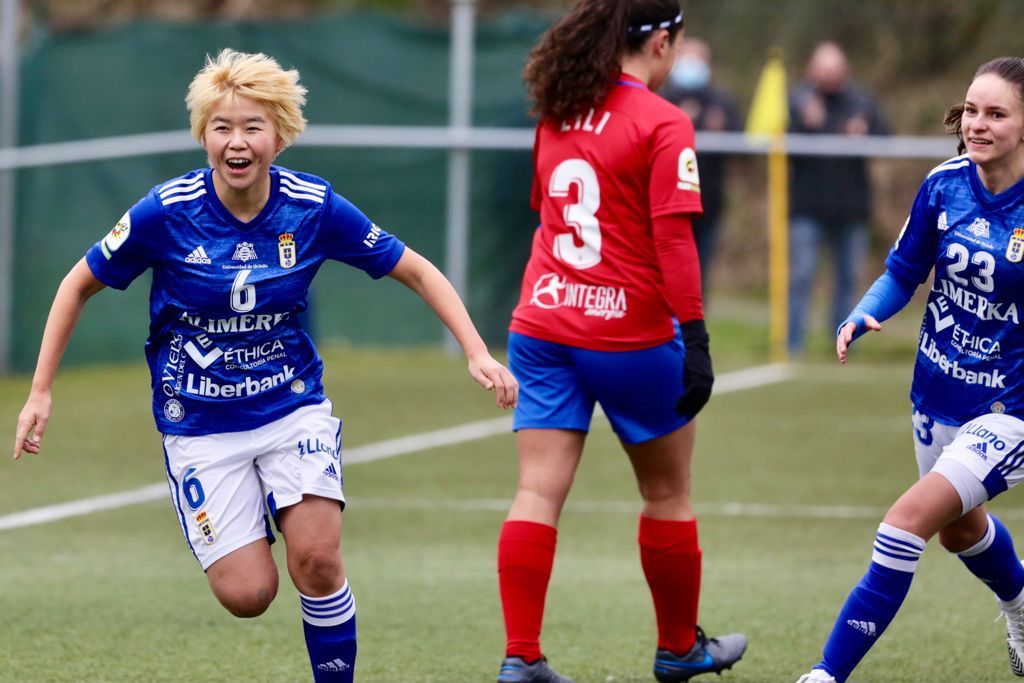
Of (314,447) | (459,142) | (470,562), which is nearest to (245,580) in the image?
(314,447)

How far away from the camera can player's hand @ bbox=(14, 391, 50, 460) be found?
490 cm

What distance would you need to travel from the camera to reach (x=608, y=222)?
5309mm

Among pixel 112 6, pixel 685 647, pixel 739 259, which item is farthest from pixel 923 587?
pixel 112 6

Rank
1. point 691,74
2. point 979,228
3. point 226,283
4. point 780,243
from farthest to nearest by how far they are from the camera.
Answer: point 780,243, point 691,74, point 979,228, point 226,283

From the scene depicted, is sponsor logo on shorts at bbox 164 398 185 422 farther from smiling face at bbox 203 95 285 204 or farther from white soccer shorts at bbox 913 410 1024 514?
white soccer shorts at bbox 913 410 1024 514

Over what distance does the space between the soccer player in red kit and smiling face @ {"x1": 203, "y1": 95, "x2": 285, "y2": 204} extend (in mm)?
904

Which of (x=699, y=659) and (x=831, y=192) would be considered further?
(x=831, y=192)

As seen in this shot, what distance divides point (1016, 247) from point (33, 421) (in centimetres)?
283

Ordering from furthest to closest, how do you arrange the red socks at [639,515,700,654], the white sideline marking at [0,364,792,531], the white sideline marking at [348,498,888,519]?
the white sideline marking at [348,498,888,519] < the white sideline marking at [0,364,792,531] < the red socks at [639,515,700,654]

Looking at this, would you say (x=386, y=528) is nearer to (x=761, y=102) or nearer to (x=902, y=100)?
(x=761, y=102)

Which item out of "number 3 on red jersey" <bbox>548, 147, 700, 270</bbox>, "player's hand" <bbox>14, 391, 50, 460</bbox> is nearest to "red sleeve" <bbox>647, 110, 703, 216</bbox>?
"number 3 on red jersey" <bbox>548, 147, 700, 270</bbox>

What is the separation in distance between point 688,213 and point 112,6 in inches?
726

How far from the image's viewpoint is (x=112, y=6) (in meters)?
22.3

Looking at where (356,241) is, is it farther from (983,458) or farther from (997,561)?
(997,561)
